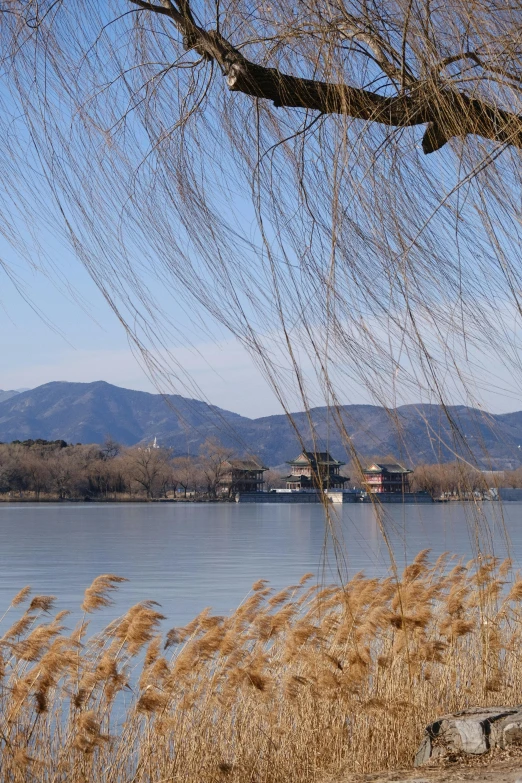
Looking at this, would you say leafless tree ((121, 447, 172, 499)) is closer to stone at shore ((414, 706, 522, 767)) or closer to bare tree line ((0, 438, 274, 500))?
bare tree line ((0, 438, 274, 500))

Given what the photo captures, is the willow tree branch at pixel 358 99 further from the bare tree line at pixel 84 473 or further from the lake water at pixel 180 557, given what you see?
the bare tree line at pixel 84 473

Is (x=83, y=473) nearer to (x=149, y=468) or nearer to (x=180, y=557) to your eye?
(x=149, y=468)

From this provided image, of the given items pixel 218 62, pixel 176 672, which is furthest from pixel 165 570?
pixel 218 62

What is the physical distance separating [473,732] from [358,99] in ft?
6.19

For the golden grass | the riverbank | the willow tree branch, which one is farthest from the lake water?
the riverbank

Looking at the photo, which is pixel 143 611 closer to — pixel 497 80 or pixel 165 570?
pixel 497 80

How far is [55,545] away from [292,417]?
2676 cm

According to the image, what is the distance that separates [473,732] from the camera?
255 cm

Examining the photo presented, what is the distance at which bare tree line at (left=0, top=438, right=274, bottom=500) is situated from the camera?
68688mm

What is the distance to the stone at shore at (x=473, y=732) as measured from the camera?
250 centimetres

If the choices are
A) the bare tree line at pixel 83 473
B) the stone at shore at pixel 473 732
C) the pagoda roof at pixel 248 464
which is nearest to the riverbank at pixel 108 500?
the bare tree line at pixel 83 473

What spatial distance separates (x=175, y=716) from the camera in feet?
13.7

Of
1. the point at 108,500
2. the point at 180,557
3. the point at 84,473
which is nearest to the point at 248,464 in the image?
the point at 180,557

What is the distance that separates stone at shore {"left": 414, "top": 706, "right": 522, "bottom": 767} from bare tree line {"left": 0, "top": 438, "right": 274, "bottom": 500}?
63.3 metres
